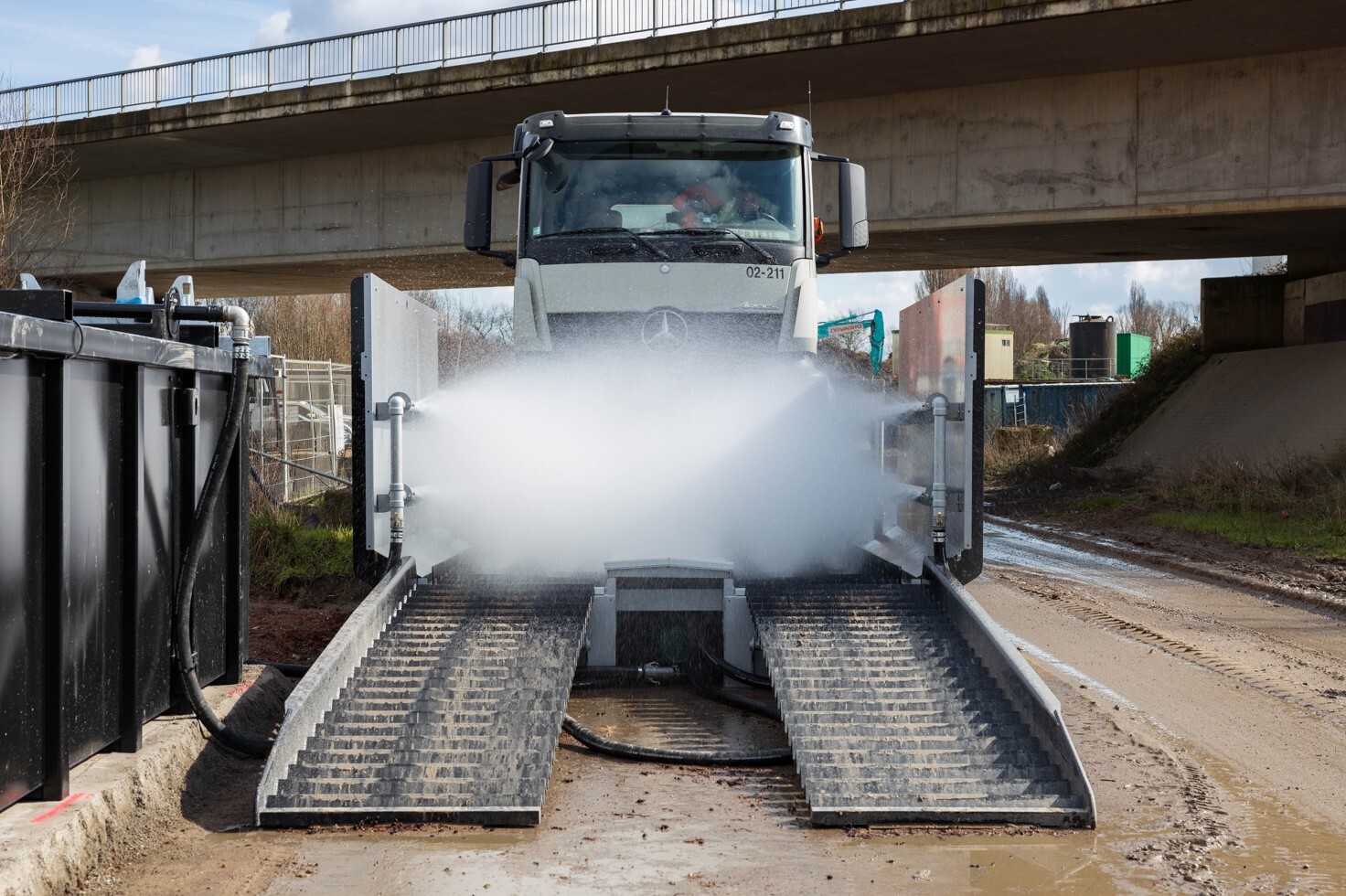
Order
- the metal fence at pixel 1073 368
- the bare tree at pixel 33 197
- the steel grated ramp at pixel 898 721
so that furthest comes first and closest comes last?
the metal fence at pixel 1073 368 → the bare tree at pixel 33 197 → the steel grated ramp at pixel 898 721

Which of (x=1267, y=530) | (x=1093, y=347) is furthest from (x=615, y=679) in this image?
(x=1093, y=347)

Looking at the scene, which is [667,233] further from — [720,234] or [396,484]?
[396,484]

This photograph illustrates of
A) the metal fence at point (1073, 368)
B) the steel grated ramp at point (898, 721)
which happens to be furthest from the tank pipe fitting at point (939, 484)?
the metal fence at point (1073, 368)

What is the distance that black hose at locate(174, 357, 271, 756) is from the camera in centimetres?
584

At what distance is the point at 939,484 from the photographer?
743cm

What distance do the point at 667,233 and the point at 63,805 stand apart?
213 inches

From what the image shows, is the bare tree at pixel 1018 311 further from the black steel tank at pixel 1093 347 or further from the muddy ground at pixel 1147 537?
the muddy ground at pixel 1147 537

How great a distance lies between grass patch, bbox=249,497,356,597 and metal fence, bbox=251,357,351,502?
469 cm

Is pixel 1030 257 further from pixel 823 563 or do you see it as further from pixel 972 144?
pixel 823 563

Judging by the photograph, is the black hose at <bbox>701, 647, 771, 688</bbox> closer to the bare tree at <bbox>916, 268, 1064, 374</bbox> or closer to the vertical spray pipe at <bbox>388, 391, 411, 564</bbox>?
the vertical spray pipe at <bbox>388, 391, 411, 564</bbox>

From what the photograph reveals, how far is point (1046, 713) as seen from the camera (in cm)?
554

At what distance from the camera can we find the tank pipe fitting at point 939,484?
7.42m

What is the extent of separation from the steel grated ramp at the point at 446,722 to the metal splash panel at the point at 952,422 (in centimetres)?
215

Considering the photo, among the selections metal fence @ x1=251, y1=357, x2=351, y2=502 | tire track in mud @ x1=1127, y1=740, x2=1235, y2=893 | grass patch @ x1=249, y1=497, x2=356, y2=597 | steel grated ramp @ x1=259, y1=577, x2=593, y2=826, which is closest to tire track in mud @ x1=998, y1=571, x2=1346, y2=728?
tire track in mud @ x1=1127, y1=740, x2=1235, y2=893
